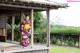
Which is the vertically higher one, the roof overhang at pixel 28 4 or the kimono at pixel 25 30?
the roof overhang at pixel 28 4

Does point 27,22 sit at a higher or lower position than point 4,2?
lower

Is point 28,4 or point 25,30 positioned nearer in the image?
point 28,4

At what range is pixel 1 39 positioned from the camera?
15078 mm

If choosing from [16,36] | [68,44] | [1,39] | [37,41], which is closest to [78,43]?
[68,44]

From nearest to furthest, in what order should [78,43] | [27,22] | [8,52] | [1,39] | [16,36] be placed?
[8,52], [27,22], [1,39], [78,43], [16,36]

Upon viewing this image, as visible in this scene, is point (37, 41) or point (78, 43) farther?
point (37, 41)

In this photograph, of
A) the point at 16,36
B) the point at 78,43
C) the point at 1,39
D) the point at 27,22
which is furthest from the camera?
the point at 16,36

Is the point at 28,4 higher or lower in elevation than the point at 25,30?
higher

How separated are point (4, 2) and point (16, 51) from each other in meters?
2.41

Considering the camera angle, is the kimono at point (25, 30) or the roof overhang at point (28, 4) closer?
the roof overhang at point (28, 4)

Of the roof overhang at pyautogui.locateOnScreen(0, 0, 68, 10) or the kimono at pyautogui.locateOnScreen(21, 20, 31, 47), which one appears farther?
the kimono at pyautogui.locateOnScreen(21, 20, 31, 47)

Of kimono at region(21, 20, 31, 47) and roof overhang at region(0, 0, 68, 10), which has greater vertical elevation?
roof overhang at region(0, 0, 68, 10)

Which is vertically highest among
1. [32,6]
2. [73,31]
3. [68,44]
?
[32,6]

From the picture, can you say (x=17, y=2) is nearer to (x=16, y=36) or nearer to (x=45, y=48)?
(x=45, y=48)
